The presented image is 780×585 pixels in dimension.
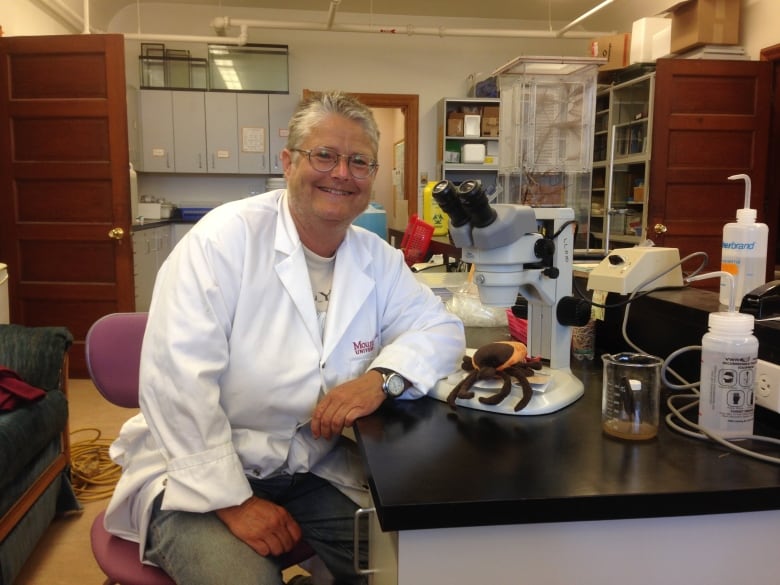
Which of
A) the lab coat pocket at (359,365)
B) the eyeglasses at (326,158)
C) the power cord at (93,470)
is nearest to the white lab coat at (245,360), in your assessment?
the lab coat pocket at (359,365)

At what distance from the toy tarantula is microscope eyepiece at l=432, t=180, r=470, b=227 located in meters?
0.23

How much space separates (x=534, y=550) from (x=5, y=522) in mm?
1662

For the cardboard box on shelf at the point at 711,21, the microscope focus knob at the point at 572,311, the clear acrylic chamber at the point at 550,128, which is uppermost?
the cardboard box on shelf at the point at 711,21

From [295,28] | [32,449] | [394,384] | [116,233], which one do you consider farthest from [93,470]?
[295,28]

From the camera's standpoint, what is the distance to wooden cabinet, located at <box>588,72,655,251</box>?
15.5 feet

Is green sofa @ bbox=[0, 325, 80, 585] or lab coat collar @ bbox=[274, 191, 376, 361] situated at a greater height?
lab coat collar @ bbox=[274, 191, 376, 361]

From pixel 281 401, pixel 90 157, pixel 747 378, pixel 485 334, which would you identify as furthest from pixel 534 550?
pixel 90 157

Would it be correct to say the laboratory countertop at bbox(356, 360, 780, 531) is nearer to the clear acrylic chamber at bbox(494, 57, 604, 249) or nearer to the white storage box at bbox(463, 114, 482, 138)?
the clear acrylic chamber at bbox(494, 57, 604, 249)

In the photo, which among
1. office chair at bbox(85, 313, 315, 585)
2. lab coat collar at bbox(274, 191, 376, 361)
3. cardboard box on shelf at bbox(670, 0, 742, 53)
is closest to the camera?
lab coat collar at bbox(274, 191, 376, 361)

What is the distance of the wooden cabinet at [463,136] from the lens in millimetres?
5879

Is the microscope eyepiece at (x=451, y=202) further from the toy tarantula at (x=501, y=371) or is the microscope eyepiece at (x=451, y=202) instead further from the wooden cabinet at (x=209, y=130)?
the wooden cabinet at (x=209, y=130)

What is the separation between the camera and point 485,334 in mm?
1662

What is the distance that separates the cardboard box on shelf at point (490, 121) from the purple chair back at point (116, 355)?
16.0 feet

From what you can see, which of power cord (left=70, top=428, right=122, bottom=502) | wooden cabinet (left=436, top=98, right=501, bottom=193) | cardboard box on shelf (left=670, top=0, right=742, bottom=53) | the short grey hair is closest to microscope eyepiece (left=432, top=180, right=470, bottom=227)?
the short grey hair
